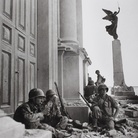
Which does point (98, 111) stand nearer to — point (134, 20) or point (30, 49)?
point (30, 49)

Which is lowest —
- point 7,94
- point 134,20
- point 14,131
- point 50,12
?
point 14,131

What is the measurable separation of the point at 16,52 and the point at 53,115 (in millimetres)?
1616

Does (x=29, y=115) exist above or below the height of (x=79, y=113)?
above

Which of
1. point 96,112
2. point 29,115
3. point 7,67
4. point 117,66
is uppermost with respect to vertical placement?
point 117,66

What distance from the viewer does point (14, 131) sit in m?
1.83

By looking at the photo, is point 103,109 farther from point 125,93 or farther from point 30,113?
point 125,93

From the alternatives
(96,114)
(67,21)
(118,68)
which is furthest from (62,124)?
(118,68)

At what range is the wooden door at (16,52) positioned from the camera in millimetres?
3189

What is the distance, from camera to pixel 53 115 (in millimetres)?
4008

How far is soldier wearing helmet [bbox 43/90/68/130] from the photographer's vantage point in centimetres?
390

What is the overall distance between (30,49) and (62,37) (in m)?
1.91

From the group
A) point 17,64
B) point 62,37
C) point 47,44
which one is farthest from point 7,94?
point 62,37

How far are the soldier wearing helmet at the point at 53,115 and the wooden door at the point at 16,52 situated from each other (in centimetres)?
55

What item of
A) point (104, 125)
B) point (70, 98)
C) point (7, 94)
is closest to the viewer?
point (7, 94)
